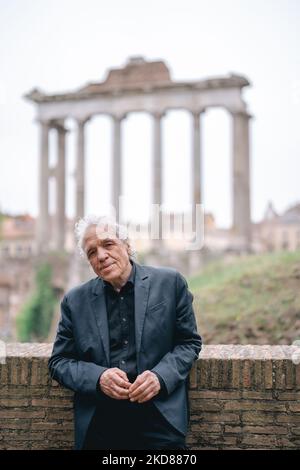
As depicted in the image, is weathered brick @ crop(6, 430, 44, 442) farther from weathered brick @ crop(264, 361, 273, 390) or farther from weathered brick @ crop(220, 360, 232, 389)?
weathered brick @ crop(264, 361, 273, 390)

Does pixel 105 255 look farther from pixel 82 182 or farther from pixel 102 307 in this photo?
pixel 82 182

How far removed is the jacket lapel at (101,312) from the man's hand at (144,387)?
0.24 m

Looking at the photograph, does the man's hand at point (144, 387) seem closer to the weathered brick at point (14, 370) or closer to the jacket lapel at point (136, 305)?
the jacket lapel at point (136, 305)

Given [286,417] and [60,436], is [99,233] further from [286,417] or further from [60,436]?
[286,417]

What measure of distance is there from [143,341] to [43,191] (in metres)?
26.4

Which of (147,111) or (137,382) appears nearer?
(137,382)

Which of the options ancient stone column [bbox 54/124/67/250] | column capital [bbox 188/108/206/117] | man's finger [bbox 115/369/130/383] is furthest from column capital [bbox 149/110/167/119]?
man's finger [bbox 115/369/130/383]

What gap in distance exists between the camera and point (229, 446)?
3.88 m

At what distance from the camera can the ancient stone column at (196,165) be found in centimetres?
2647

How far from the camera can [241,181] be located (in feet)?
86.8

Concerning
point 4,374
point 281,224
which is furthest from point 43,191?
point 4,374

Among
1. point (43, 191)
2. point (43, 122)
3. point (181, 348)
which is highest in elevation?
point (43, 122)

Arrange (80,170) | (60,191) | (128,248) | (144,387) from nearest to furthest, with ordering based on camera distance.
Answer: (144,387)
(128,248)
(80,170)
(60,191)
